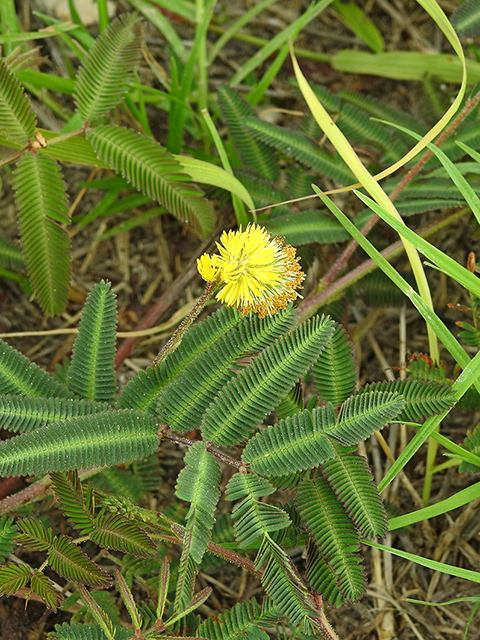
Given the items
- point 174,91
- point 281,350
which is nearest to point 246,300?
point 281,350

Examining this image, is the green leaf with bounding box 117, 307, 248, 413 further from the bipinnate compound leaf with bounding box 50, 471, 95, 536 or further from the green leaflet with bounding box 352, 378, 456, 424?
the green leaflet with bounding box 352, 378, 456, 424

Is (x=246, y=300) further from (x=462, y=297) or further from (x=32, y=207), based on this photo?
(x=462, y=297)

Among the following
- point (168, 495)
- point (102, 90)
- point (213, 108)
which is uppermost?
point (213, 108)

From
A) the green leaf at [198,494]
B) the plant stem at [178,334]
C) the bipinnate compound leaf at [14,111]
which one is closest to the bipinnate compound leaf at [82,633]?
the green leaf at [198,494]

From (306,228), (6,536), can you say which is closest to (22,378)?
(6,536)

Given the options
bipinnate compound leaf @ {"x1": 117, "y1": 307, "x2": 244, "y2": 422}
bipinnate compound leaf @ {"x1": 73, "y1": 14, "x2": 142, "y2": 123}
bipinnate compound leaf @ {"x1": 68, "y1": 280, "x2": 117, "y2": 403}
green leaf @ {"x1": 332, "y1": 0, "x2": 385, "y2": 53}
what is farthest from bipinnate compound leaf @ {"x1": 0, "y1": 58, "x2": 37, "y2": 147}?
green leaf @ {"x1": 332, "y1": 0, "x2": 385, "y2": 53}

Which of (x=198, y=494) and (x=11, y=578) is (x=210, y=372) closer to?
(x=198, y=494)

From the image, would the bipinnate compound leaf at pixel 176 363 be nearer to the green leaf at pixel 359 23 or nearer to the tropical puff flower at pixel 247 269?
the tropical puff flower at pixel 247 269
